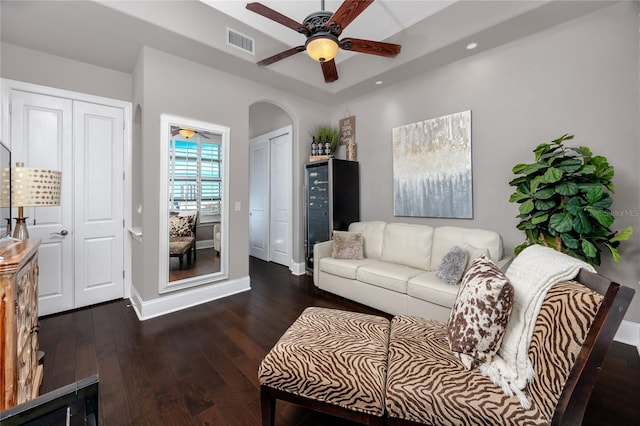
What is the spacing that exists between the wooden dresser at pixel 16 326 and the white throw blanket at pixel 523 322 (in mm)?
2047

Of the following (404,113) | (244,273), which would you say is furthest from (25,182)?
(404,113)

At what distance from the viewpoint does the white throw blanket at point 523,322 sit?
108cm

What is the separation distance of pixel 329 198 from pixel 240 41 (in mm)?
2306

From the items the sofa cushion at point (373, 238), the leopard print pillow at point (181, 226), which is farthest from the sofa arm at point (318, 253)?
the leopard print pillow at point (181, 226)

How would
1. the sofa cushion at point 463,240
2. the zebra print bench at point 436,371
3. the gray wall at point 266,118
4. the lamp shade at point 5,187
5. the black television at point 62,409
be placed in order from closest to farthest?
the black television at point 62,409, the zebra print bench at point 436,371, the lamp shade at point 5,187, the sofa cushion at point 463,240, the gray wall at point 266,118

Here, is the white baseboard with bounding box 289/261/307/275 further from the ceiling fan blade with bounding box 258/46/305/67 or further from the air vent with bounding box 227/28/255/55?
the air vent with bounding box 227/28/255/55

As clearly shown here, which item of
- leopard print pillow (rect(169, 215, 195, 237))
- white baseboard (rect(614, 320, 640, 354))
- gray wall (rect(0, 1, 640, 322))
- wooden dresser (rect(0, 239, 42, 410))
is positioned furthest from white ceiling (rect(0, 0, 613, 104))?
white baseboard (rect(614, 320, 640, 354))

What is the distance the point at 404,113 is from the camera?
12.4ft

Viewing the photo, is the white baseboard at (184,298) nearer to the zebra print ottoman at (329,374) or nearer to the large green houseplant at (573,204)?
the zebra print ottoman at (329,374)

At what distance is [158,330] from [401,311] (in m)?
2.46

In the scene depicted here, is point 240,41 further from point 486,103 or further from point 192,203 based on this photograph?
point 486,103

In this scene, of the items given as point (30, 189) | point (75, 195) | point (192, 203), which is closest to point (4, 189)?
point (30, 189)

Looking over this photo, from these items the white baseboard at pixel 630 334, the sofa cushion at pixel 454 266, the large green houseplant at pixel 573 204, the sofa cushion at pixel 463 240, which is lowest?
the white baseboard at pixel 630 334

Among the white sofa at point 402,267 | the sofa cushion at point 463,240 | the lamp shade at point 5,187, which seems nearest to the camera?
the lamp shade at point 5,187
